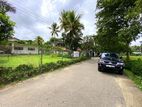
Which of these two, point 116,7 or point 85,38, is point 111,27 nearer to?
point 116,7

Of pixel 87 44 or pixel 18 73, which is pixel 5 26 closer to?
pixel 18 73

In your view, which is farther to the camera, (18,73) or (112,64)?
(112,64)

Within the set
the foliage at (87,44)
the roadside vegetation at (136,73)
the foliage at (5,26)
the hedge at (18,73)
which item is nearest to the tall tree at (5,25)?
the foliage at (5,26)

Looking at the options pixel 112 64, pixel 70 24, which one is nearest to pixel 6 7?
pixel 112 64

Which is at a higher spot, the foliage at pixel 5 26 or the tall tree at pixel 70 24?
the tall tree at pixel 70 24

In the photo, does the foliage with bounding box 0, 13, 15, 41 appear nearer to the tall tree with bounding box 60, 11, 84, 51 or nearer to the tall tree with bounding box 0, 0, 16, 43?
the tall tree with bounding box 0, 0, 16, 43

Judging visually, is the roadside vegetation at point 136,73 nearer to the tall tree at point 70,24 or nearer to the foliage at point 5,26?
the foliage at point 5,26

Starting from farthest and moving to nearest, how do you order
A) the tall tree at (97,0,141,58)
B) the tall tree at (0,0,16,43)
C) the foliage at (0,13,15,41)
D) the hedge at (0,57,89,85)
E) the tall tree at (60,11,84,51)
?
1. the tall tree at (60,11,84,51)
2. the tall tree at (97,0,141,58)
3. the foliage at (0,13,15,41)
4. the tall tree at (0,0,16,43)
5. the hedge at (0,57,89,85)

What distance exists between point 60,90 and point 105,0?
61.8 feet

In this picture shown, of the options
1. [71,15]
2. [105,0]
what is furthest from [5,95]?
[71,15]

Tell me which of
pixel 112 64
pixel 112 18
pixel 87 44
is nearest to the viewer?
pixel 112 64

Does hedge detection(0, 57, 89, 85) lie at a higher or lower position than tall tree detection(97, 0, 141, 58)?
lower

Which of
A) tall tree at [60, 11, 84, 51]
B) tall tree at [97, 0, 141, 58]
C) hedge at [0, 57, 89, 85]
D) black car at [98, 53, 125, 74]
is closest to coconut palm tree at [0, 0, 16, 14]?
hedge at [0, 57, 89, 85]

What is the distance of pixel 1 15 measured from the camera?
18.2m
